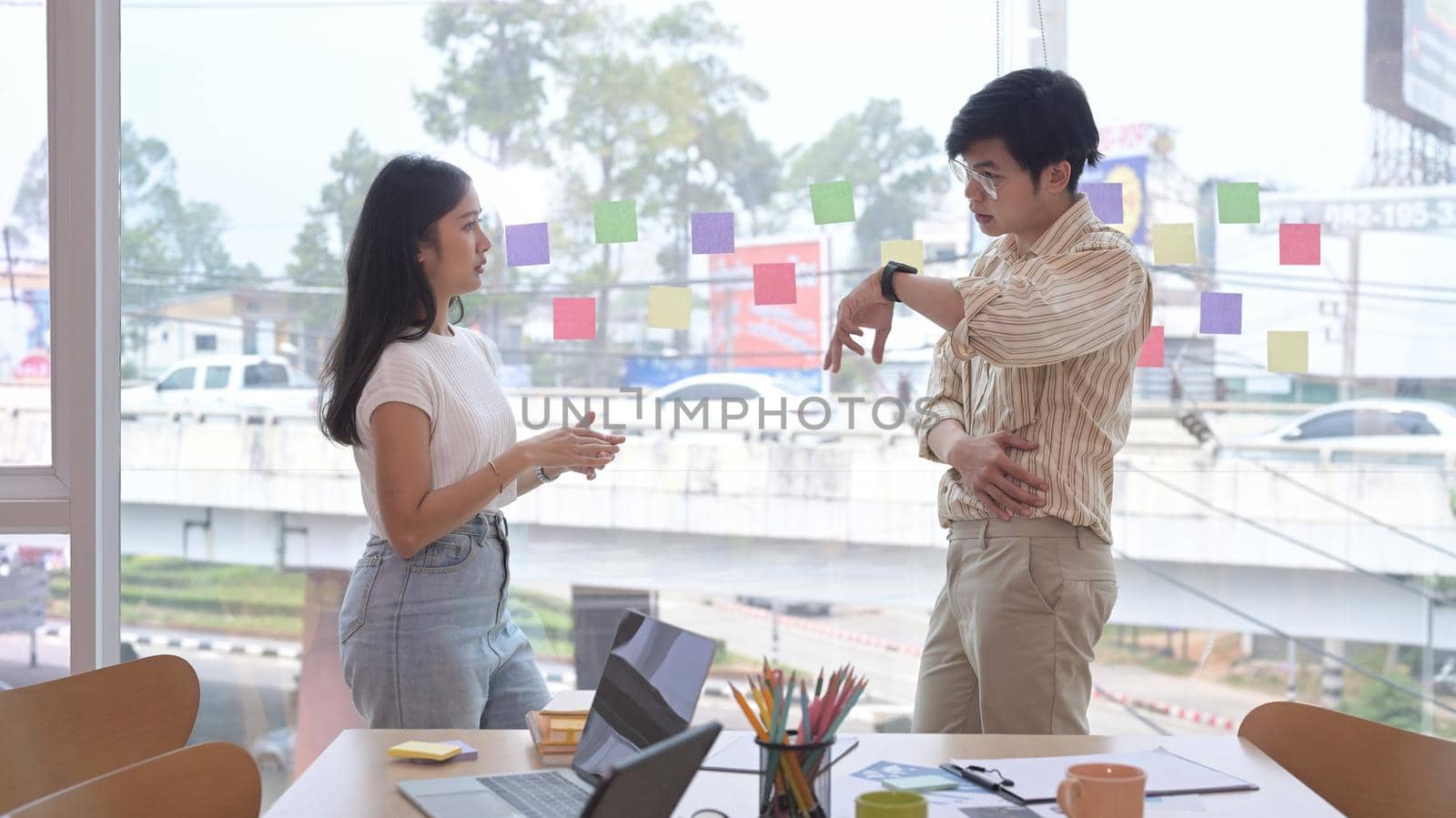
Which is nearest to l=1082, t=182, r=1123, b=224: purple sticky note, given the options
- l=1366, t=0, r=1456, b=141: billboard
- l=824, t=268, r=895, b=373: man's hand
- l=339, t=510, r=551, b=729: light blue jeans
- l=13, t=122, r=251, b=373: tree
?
l=1366, t=0, r=1456, b=141: billboard

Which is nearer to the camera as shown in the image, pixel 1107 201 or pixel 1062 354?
pixel 1062 354

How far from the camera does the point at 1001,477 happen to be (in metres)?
2.09

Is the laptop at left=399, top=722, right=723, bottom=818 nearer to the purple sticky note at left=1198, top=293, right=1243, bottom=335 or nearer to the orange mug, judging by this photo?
the orange mug

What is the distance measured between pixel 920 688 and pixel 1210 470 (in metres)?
1.24

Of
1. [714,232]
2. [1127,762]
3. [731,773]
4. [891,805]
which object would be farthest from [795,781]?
[714,232]

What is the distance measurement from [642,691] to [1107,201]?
190 cm

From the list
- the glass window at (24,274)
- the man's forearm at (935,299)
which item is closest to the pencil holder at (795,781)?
the man's forearm at (935,299)

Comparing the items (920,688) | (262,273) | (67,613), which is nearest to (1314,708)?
(920,688)

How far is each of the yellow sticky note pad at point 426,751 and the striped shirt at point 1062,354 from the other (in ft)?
3.13

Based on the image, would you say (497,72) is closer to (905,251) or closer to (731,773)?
(905,251)

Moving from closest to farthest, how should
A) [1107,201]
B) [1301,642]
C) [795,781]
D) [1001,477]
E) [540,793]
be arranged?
[795,781] → [540,793] → [1001,477] → [1107,201] → [1301,642]

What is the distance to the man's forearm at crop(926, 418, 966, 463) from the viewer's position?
2.22 metres

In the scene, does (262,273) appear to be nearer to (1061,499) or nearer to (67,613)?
(67,613)

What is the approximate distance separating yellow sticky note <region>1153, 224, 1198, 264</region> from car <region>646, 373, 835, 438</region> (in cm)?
87
